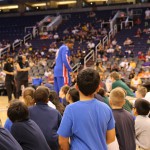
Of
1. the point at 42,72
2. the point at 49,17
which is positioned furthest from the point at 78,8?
the point at 42,72

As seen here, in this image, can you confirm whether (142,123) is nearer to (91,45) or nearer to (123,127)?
(123,127)

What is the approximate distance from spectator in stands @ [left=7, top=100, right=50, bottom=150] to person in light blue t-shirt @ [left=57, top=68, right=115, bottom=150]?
0.56 meters

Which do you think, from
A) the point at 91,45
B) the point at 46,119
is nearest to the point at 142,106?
the point at 46,119

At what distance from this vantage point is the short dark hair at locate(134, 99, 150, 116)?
439cm

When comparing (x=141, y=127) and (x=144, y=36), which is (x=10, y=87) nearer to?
(x=141, y=127)

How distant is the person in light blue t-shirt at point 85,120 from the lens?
258cm

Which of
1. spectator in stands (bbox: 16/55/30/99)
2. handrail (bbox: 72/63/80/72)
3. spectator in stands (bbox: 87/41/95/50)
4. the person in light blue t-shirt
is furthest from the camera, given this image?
spectator in stands (bbox: 87/41/95/50)

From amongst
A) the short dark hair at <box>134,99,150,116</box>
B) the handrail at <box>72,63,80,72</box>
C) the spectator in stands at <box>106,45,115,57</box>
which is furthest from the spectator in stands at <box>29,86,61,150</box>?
the spectator in stands at <box>106,45,115,57</box>

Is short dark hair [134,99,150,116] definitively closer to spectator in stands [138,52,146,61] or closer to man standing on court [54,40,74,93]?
man standing on court [54,40,74,93]

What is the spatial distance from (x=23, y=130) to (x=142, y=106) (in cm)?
182

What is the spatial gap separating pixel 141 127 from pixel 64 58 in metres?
3.78

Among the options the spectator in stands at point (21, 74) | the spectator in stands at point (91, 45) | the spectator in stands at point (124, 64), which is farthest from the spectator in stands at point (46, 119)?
the spectator in stands at point (91, 45)

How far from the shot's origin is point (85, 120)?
8.50ft

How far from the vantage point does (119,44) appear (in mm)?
21500
